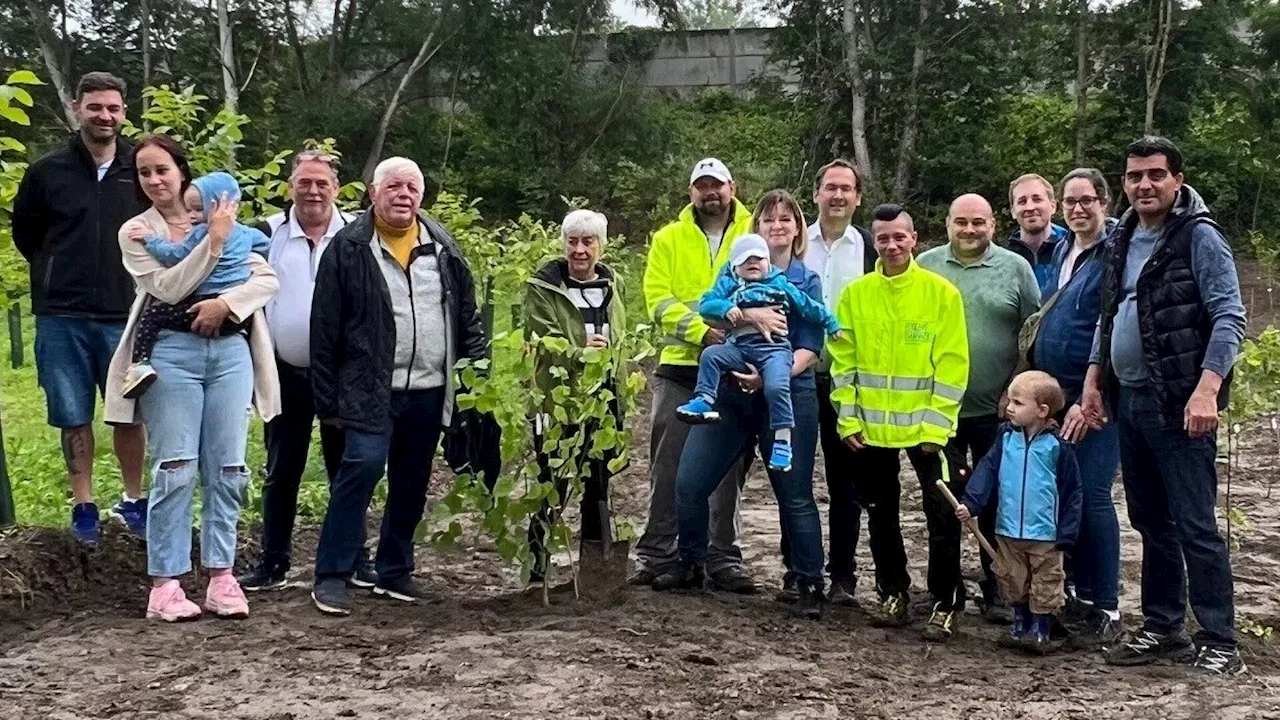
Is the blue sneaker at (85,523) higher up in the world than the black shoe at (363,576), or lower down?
higher up

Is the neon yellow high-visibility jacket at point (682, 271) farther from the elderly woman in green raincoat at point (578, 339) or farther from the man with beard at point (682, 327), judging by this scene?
the elderly woman in green raincoat at point (578, 339)

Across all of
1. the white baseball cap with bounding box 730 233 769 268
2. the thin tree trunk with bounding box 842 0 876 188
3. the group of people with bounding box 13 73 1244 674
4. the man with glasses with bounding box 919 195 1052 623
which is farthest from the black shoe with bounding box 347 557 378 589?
the thin tree trunk with bounding box 842 0 876 188

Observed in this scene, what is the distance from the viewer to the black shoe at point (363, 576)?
5359 mm

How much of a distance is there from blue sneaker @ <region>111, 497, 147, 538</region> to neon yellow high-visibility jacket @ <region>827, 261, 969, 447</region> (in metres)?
3.31

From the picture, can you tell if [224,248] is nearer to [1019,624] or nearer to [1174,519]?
[1019,624]

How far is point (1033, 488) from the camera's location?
182 inches

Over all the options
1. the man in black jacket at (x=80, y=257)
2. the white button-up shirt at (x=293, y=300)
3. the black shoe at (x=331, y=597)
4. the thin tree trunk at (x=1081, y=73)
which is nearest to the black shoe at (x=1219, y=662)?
the black shoe at (x=331, y=597)

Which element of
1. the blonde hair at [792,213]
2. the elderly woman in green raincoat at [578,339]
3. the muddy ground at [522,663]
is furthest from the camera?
the blonde hair at [792,213]

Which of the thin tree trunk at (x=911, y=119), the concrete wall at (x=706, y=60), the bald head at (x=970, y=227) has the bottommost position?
the bald head at (x=970, y=227)

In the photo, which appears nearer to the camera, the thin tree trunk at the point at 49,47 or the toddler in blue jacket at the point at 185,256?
the toddler in blue jacket at the point at 185,256

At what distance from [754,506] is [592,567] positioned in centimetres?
267

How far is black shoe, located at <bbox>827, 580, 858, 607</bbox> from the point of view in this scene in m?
5.20

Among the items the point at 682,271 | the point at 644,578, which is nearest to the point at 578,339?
the point at 682,271

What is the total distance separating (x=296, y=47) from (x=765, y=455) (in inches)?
872
